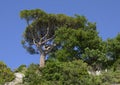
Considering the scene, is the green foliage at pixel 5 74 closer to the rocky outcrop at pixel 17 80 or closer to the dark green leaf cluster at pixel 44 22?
the rocky outcrop at pixel 17 80

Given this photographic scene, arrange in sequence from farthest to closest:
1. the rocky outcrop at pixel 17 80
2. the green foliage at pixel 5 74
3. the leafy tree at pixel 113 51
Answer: the leafy tree at pixel 113 51 → the green foliage at pixel 5 74 → the rocky outcrop at pixel 17 80

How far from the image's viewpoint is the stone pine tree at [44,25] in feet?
129

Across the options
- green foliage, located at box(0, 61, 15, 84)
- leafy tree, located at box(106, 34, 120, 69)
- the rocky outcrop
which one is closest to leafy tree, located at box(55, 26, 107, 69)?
leafy tree, located at box(106, 34, 120, 69)

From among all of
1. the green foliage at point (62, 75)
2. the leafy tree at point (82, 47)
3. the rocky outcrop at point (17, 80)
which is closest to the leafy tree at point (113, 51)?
the leafy tree at point (82, 47)

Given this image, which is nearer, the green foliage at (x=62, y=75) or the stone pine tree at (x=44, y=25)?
the green foliage at (x=62, y=75)

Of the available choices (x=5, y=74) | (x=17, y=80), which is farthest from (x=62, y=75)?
(x=5, y=74)

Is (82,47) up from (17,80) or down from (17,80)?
up

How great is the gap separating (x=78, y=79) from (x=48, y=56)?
11.0m

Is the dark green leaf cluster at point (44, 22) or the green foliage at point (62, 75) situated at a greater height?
the dark green leaf cluster at point (44, 22)

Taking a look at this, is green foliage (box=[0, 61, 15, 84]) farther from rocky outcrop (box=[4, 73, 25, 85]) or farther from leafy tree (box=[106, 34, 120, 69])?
leafy tree (box=[106, 34, 120, 69])

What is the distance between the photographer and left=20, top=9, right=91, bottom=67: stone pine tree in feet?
129

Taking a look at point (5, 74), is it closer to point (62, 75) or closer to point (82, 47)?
point (62, 75)

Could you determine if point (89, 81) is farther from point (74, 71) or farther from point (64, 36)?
point (64, 36)

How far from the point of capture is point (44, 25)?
39719 mm
